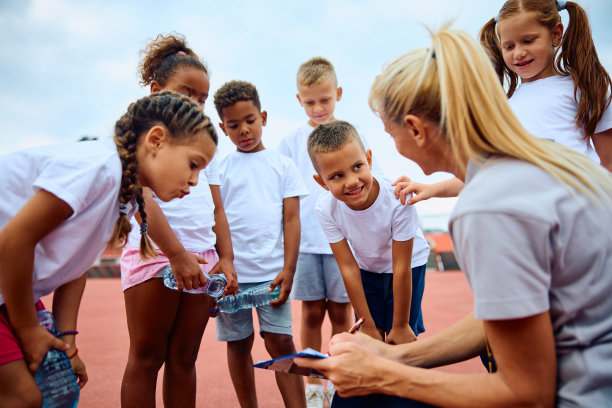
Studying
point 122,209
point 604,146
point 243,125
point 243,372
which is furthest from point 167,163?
point 604,146

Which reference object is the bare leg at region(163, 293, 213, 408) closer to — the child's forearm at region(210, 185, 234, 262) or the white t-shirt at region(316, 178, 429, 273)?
the child's forearm at region(210, 185, 234, 262)

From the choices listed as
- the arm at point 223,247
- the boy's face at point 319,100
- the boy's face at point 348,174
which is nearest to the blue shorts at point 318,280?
the arm at point 223,247

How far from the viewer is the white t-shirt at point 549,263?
1055 mm

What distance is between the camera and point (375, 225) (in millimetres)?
2590

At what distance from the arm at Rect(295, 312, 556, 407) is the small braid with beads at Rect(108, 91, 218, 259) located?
2.81 feet

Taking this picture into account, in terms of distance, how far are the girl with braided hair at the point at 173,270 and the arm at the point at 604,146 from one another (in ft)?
7.02

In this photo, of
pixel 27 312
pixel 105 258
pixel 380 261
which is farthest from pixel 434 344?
pixel 105 258

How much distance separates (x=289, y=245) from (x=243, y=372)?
32.1 inches

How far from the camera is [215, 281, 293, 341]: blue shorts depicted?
110 inches

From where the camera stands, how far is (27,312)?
4.73ft

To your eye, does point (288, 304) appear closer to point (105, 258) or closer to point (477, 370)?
point (477, 370)

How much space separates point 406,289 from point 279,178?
43.7 inches

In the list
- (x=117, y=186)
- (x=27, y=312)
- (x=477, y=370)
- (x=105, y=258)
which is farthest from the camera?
(x=105, y=258)

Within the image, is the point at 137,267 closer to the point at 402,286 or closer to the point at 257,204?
the point at 257,204
